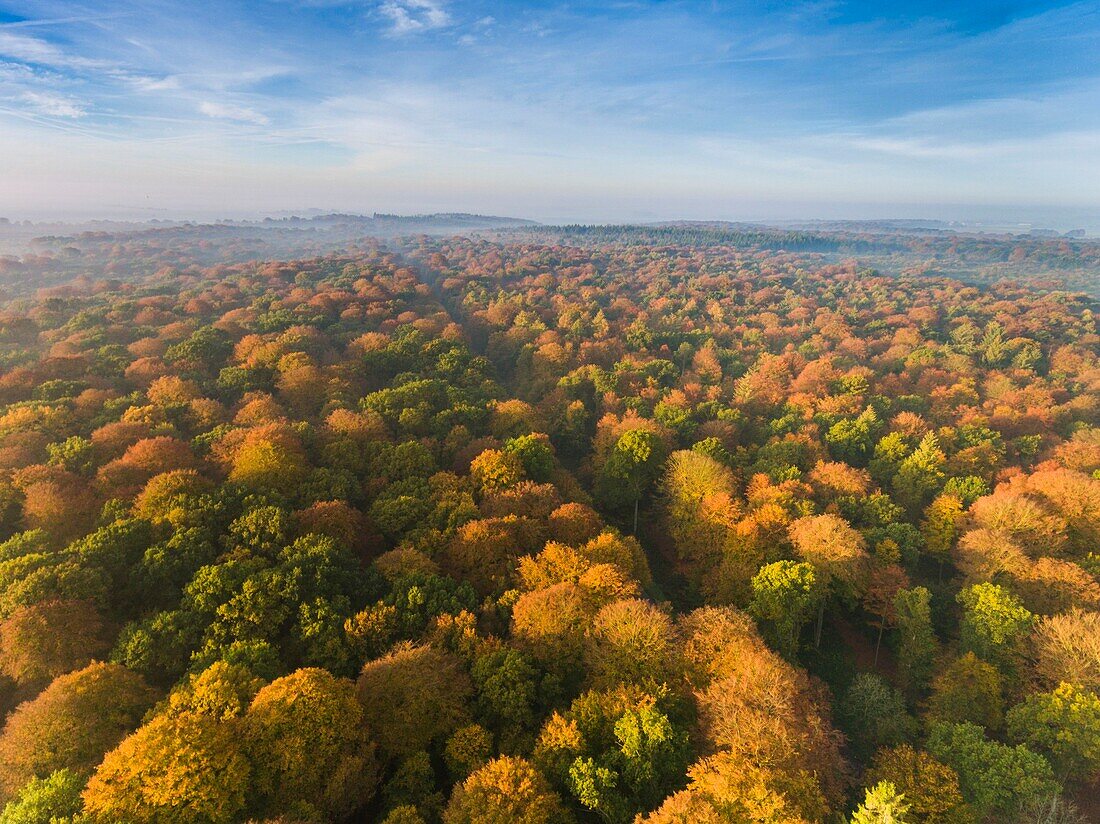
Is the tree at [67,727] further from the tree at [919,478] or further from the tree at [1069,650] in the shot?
the tree at [919,478]

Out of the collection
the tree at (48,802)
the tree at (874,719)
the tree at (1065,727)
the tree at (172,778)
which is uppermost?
the tree at (172,778)

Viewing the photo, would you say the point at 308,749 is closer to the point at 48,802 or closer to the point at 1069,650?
the point at 48,802

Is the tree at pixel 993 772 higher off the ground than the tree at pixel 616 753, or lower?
lower

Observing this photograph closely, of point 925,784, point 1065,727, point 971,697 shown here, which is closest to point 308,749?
point 925,784

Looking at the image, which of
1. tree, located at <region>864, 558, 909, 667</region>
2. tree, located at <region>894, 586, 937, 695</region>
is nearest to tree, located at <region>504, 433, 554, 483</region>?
tree, located at <region>864, 558, 909, 667</region>

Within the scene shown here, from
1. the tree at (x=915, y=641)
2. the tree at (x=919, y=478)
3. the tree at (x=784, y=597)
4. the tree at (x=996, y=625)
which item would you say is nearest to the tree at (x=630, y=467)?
the tree at (x=784, y=597)

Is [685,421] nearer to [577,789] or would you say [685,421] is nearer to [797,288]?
[577,789]

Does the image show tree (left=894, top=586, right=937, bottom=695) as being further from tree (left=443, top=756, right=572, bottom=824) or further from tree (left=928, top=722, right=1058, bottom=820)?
tree (left=443, top=756, right=572, bottom=824)
